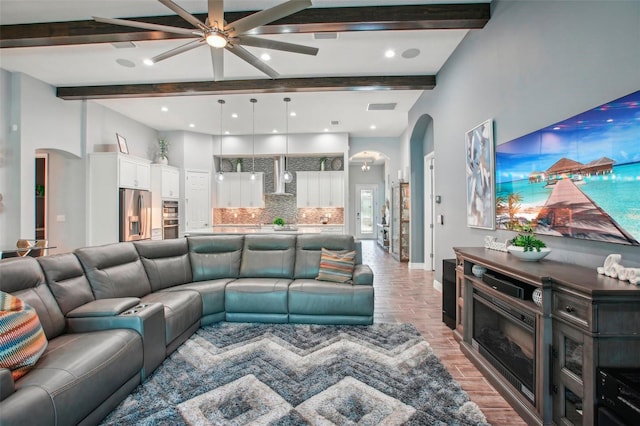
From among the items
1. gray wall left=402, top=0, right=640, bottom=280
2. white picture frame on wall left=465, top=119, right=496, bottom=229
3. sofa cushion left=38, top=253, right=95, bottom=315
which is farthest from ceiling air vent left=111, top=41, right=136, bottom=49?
white picture frame on wall left=465, top=119, right=496, bottom=229

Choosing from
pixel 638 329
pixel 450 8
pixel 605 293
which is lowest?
pixel 638 329

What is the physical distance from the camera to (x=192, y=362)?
2508 mm

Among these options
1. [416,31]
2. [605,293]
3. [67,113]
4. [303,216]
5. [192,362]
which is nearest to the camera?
[605,293]

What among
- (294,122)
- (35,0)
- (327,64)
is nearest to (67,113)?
(35,0)

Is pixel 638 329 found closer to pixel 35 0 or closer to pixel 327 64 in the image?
pixel 327 64

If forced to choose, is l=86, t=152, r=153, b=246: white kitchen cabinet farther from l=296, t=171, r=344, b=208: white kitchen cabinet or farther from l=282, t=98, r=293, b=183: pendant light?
l=296, t=171, r=344, b=208: white kitchen cabinet

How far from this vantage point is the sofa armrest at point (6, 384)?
1294 mm

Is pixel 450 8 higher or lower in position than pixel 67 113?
higher

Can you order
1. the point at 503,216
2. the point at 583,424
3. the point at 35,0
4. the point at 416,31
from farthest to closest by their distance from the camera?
the point at 416,31
the point at 35,0
the point at 503,216
the point at 583,424

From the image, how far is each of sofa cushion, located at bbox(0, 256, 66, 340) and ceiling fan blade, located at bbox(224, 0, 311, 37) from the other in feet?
7.90

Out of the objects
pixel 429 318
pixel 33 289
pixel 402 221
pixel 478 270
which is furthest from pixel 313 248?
pixel 402 221

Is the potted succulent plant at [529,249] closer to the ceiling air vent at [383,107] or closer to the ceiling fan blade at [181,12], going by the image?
the ceiling fan blade at [181,12]

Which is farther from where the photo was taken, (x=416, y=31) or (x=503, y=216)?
(x=416, y=31)

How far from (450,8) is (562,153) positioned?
6.86 ft
